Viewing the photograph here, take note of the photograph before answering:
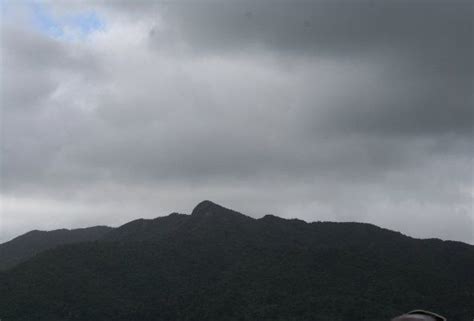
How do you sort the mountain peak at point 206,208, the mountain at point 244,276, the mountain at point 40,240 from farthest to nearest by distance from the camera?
1. the mountain at point 40,240
2. the mountain peak at point 206,208
3. the mountain at point 244,276

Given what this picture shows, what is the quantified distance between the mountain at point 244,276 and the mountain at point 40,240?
20340mm

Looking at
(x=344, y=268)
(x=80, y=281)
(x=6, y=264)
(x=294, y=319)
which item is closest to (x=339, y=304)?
(x=294, y=319)

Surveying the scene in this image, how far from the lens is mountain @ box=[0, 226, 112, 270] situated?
10925 cm

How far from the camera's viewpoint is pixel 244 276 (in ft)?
266

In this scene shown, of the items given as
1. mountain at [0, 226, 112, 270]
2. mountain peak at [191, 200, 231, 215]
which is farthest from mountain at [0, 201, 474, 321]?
mountain at [0, 226, 112, 270]

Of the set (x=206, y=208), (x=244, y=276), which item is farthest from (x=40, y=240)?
(x=244, y=276)

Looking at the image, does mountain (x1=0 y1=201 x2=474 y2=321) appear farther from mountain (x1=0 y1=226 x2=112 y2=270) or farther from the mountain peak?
mountain (x1=0 y1=226 x2=112 y2=270)

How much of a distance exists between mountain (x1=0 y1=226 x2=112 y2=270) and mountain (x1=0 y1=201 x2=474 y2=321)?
20.3 metres

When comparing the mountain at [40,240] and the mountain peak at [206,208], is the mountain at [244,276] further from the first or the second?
the mountain at [40,240]

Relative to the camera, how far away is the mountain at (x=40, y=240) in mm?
109250

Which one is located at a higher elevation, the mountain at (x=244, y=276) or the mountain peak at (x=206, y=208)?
the mountain peak at (x=206, y=208)

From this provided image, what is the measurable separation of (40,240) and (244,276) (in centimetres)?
4751

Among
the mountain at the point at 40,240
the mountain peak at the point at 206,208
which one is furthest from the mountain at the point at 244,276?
the mountain at the point at 40,240

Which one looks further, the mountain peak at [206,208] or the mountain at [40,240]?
the mountain at [40,240]
